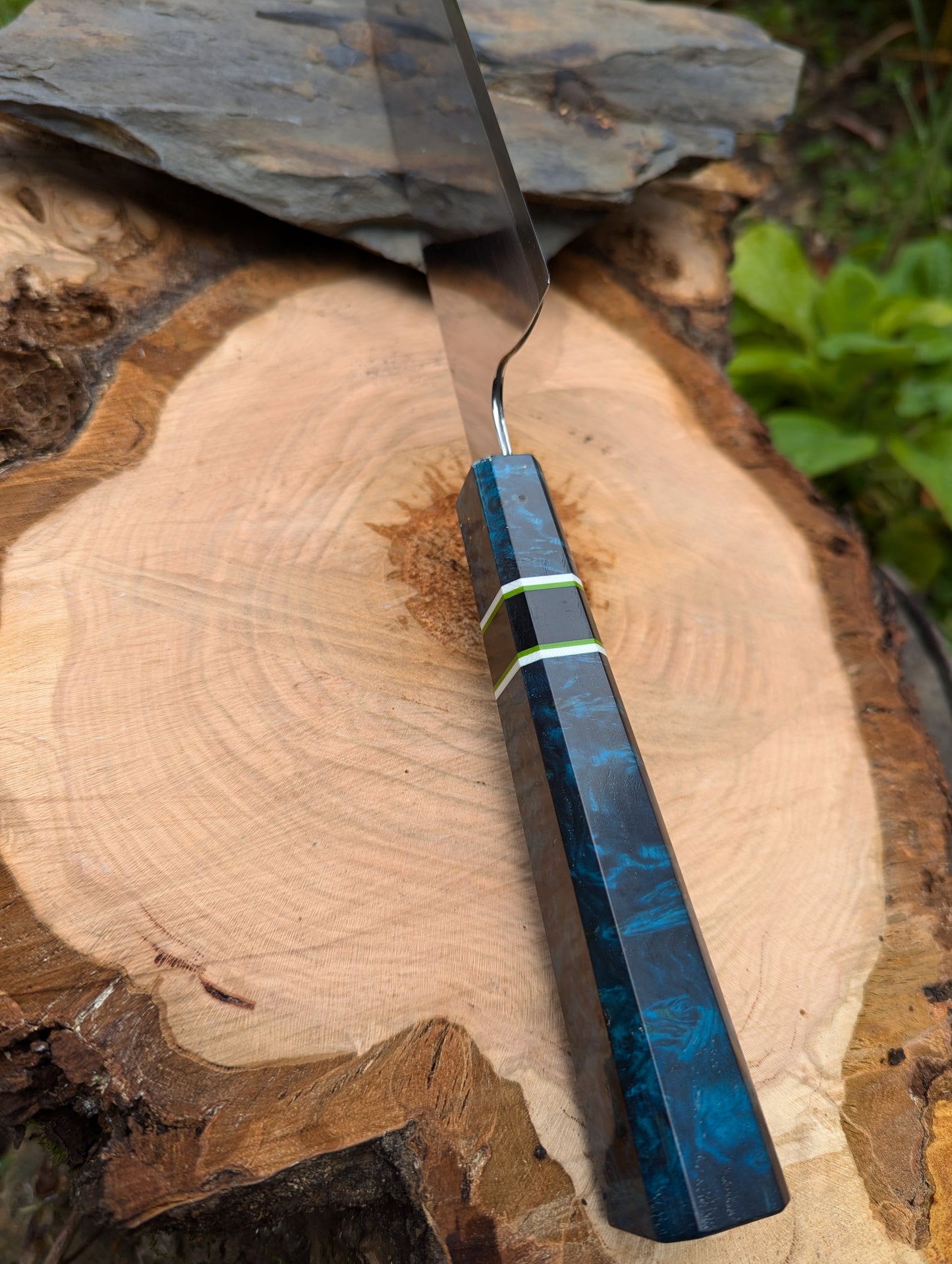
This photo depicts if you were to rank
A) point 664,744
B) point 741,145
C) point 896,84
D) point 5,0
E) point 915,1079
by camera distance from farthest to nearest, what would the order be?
point 896,84, point 741,145, point 5,0, point 664,744, point 915,1079

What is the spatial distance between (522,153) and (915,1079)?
1.31 meters

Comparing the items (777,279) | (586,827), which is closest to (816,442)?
(777,279)

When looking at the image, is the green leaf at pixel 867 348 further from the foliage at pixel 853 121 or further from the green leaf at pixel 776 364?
the foliage at pixel 853 121

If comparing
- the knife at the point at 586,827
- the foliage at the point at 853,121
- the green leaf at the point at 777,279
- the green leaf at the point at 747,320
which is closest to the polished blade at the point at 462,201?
the knife at the point at 586,827

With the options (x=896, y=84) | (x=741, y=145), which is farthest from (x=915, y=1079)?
(x=896, y=84)

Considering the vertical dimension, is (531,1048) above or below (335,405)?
below

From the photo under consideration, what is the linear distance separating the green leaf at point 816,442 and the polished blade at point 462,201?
72 cm

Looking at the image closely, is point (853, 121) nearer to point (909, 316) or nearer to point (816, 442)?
point (909, 316)

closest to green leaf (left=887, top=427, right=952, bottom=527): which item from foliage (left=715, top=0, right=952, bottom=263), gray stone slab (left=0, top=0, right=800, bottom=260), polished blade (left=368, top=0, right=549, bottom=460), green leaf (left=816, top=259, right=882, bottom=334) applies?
green leaf (left=816, top=259, right=882, bottom=334)

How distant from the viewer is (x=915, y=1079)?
881mm

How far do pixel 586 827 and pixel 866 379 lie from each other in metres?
1.47

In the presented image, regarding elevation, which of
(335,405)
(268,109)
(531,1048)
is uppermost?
(268,109)

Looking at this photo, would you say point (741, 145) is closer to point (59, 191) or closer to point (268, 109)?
point (268, 109)

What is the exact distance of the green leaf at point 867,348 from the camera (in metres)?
1.63
